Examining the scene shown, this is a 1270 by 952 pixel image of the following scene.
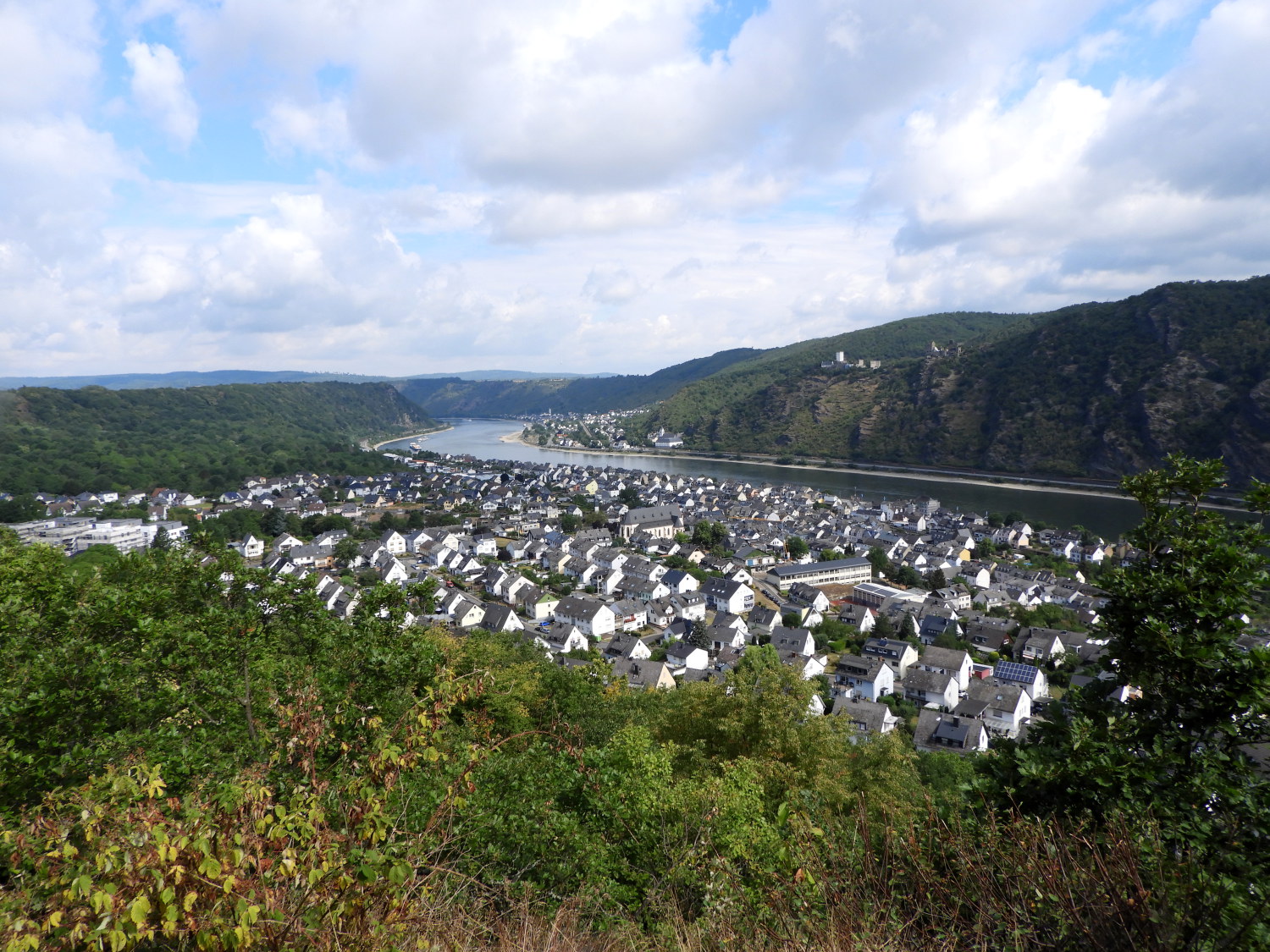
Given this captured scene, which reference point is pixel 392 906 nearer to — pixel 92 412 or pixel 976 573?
pixel 976 573

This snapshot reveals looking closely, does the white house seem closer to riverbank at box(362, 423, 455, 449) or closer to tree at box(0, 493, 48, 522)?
tree at box(0, 493, 48, 522)

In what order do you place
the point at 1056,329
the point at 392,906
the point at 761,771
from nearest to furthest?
the point at 392,906 → the point at 761,771 → the point at 1056,329

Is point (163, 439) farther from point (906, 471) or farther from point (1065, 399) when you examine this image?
point (1065, 399)

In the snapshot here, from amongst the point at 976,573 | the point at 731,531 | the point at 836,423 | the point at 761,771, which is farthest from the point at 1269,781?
the point at 836,423

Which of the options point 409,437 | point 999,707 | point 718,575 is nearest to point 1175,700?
point 999,707

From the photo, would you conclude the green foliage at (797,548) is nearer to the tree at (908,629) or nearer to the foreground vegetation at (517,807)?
the tree at (908,629)

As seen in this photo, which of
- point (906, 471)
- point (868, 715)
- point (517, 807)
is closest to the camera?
point (517, 807)

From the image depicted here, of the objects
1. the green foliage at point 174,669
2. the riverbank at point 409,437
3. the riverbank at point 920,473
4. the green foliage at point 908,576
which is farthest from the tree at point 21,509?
the riverbank at point 920,473
